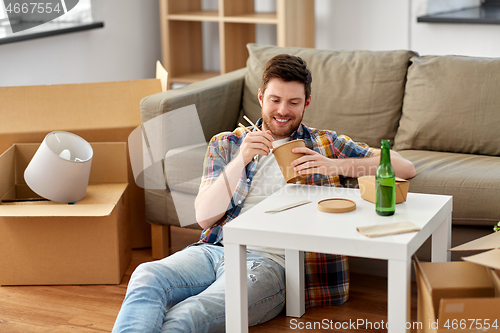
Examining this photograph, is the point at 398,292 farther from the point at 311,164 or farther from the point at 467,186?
the point at 467,186

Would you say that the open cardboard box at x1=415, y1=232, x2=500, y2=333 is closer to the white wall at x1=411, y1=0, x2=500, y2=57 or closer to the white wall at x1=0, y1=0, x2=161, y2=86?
the white wall at x1=411, y1=0, x2=500, y2=57

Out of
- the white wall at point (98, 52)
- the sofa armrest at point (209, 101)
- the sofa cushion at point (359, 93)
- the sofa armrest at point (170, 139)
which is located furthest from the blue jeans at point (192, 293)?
the white wall at point (98, 52)

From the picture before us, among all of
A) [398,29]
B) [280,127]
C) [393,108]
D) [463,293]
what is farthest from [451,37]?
[463,293]

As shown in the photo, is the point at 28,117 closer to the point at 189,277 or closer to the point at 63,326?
the point at 63,326

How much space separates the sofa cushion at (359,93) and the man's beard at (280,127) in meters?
0.71

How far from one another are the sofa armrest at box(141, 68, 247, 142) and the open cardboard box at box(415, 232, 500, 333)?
1.27 m

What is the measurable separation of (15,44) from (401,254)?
2308 millimetres

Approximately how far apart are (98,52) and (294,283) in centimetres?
214

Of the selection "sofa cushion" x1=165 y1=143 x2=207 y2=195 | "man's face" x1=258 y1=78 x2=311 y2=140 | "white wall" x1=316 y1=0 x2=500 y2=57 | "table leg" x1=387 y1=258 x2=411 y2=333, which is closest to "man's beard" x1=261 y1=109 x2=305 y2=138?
"man's face" x1=258 y1=78 x2=311 y2=140

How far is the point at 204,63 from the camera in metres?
3.99

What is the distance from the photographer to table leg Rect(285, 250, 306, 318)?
1.71 meters

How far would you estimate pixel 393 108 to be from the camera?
7.77ft

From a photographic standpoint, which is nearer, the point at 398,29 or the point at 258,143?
the point at 258,143

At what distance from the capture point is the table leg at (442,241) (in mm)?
1494
